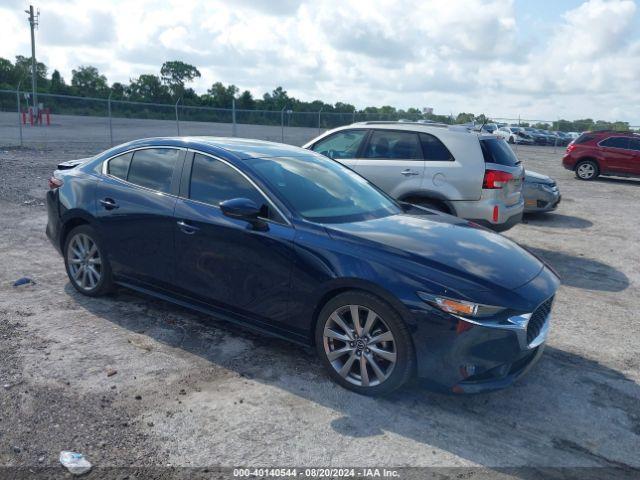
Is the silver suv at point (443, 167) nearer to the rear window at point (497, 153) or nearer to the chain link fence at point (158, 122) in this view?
the rear window at point (497, 153)

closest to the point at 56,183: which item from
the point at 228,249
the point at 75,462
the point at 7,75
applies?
the point at 228,249

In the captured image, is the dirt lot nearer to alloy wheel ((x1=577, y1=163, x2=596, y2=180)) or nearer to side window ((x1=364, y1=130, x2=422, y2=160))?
side window ((x1=364, y1=130, x2=422, y2=160))

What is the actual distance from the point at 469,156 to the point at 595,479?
195 inches

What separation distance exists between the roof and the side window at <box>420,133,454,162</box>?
267 cm

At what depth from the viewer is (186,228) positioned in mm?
4828

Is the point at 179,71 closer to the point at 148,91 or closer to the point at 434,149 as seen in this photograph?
the point at 148,91

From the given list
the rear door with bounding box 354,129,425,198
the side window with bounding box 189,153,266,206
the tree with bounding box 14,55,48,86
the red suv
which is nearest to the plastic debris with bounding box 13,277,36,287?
the side window with bounding box 189,153,266,206

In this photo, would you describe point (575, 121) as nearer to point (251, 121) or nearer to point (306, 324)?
point (251, 121)

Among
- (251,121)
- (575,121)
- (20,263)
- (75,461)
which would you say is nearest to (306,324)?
(75,461)

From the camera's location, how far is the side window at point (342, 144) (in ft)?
27.5

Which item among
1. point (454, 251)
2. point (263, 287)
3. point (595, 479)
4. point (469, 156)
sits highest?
point (469, 156)

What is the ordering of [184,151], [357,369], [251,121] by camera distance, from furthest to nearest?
[251,121] < [184,151] < [357,369]

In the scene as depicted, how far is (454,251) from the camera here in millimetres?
4207

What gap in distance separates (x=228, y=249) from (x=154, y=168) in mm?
1235
